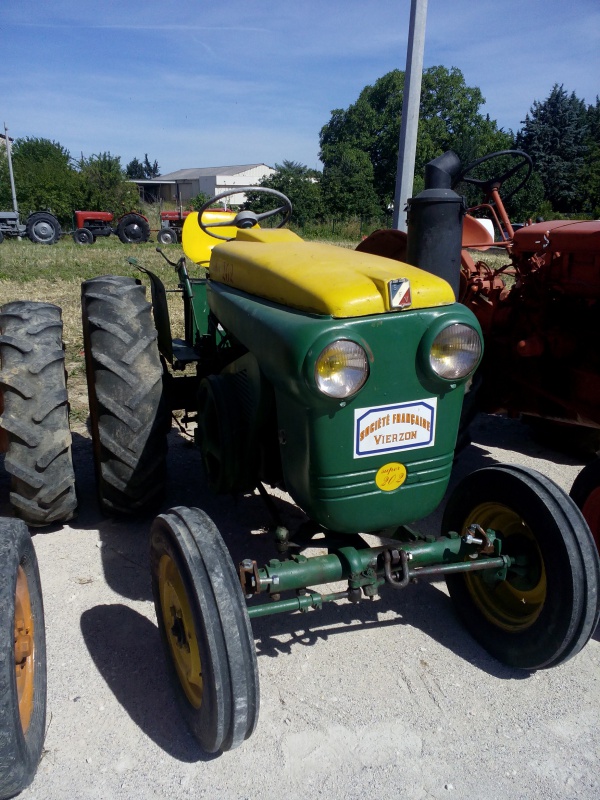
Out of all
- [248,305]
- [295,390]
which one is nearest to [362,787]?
[295,390]

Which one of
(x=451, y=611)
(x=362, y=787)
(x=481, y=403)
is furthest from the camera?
(x=481, y=403)

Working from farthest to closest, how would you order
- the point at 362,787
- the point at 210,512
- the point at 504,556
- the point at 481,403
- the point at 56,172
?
1. the point at 56,172
2. the point at 481,403
3. the point at 210,512
4. the point at 504,556
5. the point at 362,787

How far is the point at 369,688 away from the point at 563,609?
0.73m

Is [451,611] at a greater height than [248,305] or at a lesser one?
lesser

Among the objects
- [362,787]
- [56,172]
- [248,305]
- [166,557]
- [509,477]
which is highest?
[56,172]

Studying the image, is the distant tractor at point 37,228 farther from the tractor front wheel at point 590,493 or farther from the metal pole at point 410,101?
the tractor front wheel at point 590,493

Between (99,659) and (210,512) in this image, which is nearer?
(99,659)

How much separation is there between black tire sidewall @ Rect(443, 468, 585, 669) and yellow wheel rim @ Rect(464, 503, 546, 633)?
0.10 feet

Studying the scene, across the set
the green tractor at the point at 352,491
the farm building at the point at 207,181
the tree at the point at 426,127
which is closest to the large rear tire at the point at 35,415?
the green tractor at the point at 352,491

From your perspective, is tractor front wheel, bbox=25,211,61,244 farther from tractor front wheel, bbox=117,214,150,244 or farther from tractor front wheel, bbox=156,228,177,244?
tractor front wheel, bbox=156,228,177,244

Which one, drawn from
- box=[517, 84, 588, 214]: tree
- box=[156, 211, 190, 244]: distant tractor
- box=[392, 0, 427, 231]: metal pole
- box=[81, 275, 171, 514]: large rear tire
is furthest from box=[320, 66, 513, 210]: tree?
box=[81, 275, 171, 514]: large rear tire

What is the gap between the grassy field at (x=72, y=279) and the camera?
20.2 feet

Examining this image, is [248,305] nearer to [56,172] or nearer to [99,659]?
[99,659]

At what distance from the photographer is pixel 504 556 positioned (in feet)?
7.82
